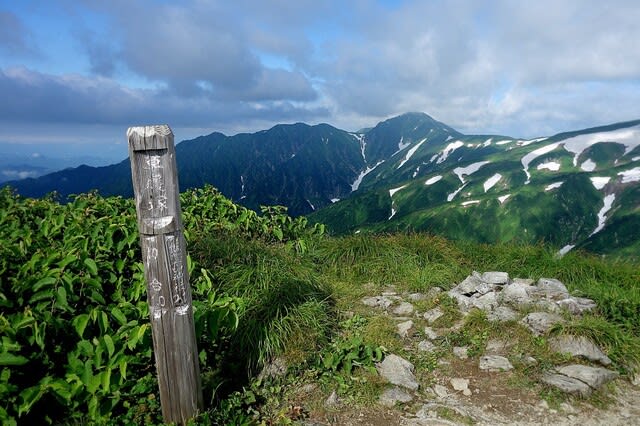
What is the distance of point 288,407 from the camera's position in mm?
5477

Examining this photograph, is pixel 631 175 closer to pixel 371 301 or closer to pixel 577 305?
pixel 577 305

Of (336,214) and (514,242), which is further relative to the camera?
(336,214)

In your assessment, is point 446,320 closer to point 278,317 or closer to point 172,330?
point 278,317

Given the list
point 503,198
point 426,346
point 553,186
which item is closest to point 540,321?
point 426,346

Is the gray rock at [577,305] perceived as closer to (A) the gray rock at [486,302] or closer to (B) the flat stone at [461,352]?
(A) the gray rock at [486,302]

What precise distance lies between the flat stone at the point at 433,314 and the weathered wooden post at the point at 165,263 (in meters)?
4.82

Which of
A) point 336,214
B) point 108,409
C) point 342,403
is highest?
point 108,409

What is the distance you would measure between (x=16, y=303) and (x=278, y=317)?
3.64 m

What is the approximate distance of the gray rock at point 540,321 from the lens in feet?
22.6

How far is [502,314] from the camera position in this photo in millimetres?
7488

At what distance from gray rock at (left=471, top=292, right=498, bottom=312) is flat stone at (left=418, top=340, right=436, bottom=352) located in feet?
4.99

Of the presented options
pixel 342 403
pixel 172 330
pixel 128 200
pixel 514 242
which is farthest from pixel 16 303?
pixel 514 242

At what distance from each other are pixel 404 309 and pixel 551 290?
10.8 ft

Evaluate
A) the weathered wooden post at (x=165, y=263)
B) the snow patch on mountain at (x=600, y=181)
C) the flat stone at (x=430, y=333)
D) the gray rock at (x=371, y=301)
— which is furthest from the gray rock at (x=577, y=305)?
the snow patch on mountain at (x=600, y=181)
